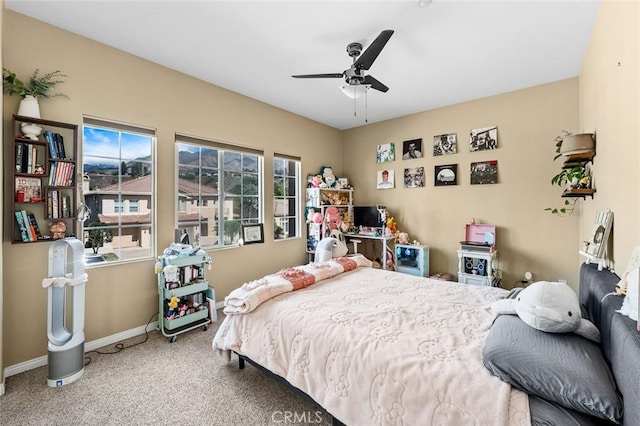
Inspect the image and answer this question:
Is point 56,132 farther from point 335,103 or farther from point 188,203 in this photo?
point 335,103

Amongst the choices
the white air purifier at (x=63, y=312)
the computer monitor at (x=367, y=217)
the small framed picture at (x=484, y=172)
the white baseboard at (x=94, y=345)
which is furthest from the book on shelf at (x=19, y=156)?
the small framed picture at (x=484, y=172)

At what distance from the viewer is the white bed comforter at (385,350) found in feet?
3.75

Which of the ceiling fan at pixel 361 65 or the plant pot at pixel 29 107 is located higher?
the ceiling fan at pixel 361 65

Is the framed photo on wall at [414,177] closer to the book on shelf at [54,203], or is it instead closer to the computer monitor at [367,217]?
the computer monitor at [367,217]

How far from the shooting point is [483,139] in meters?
3.81

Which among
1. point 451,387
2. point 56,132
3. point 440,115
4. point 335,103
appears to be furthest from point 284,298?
point 440,115

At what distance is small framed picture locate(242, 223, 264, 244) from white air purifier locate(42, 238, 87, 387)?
6.13 ft

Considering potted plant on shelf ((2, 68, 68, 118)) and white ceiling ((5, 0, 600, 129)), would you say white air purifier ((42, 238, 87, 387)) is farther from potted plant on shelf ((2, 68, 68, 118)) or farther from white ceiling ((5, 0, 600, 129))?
white ceiling ((5, 0, 600, 129))

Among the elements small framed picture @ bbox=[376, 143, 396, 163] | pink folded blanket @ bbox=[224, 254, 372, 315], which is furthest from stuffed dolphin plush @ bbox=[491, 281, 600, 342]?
small framed picture @ bbox=[376, 143, 396, 163]

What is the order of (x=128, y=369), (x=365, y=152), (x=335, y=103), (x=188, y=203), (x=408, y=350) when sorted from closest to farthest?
(x=408, y=350), (x=128, y=369), (x=188, y=203), (x=335, y=103), (x=365, y=152)

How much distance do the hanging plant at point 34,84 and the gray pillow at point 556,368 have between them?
3.58 metres

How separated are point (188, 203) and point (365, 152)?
316cm

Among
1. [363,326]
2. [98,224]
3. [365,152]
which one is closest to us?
[363,326]

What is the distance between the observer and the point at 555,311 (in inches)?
48.6
